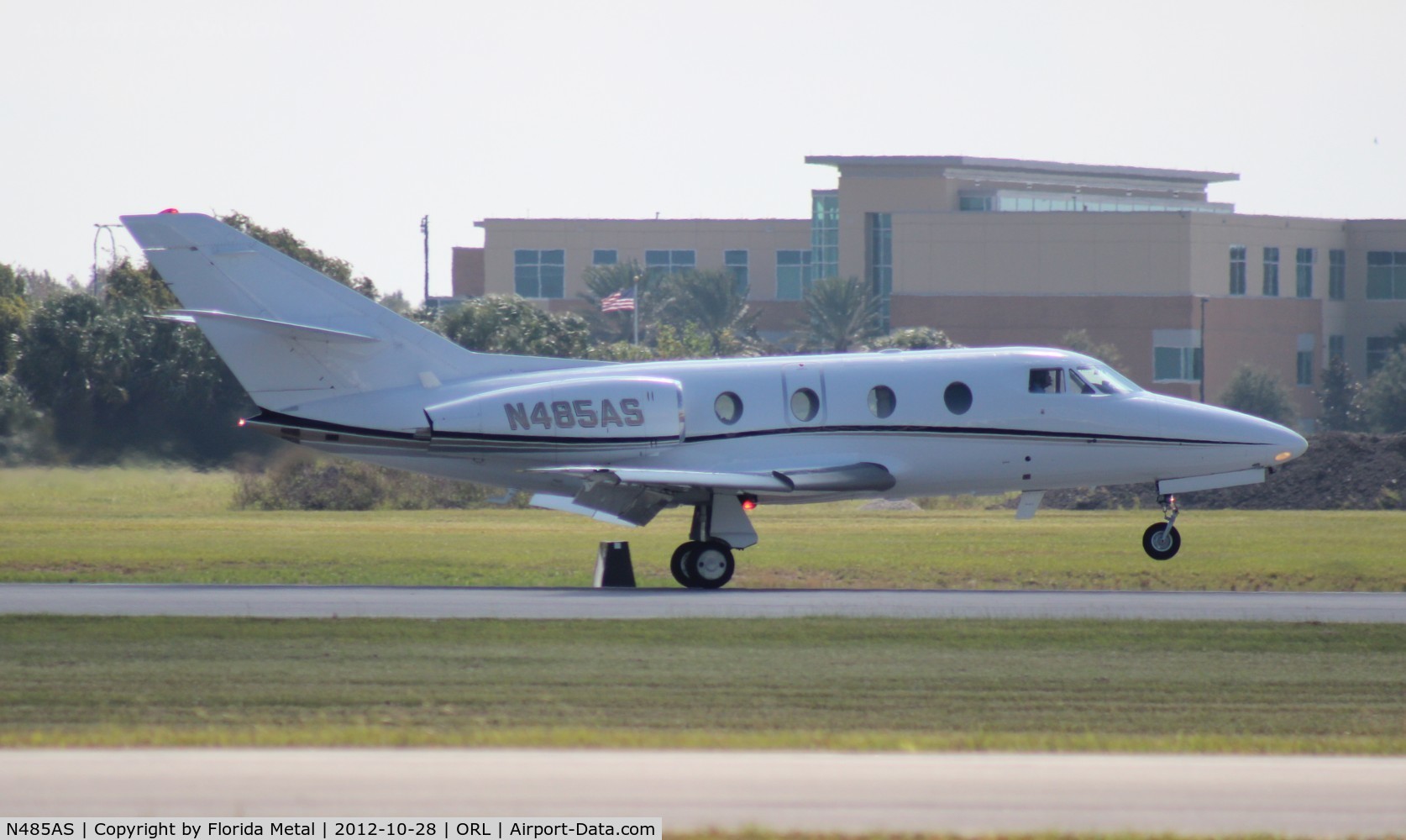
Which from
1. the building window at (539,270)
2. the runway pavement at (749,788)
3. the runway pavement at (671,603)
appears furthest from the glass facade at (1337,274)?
the runway pavement at (749,788)

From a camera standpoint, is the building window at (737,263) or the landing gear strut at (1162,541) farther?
the building window at (737,263)

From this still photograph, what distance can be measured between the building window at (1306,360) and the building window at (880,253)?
23263 millimetres

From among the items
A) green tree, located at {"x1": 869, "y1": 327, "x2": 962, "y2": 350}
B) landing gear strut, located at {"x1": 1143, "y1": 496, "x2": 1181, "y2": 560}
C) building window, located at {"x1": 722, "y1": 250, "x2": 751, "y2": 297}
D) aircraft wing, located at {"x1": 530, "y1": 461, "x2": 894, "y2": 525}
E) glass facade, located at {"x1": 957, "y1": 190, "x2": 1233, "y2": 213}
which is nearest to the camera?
aircraft wing, located at {"x1": 530, "y1": 461, "x2": 894, "y2": 525}

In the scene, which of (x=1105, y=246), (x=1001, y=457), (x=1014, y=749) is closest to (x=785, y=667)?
(x=1014, y=749)

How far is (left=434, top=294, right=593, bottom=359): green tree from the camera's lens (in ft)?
211

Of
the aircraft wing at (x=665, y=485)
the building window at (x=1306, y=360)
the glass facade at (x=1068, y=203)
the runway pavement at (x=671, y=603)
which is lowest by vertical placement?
the runway pavement at (x=671, y=603)

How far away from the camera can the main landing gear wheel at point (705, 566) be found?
963 inches

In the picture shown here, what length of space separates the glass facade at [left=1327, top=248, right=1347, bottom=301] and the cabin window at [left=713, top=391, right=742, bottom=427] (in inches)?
3272

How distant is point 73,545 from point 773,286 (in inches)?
3612

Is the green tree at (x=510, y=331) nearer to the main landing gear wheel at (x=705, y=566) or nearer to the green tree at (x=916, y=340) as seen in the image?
the green tree at (x=916, y=340)

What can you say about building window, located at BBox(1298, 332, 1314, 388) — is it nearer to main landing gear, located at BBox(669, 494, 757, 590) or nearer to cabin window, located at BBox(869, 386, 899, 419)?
cabin window, located at BBox(869, 386, 899, 419)

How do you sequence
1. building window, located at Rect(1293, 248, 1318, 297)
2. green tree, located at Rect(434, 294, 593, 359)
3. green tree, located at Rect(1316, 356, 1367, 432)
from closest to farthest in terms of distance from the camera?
green tree, located at Rect(434, 294, 593, 359) → green tree, located at Rect(1316, 356, 1367, 432) → building window, located at Rect(1293, 248, 1318, 297)

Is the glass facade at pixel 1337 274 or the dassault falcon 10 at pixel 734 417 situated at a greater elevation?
the glass facade at pixel 1337 274

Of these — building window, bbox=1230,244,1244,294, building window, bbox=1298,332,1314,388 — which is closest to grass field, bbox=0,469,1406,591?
building window, bbox=1230,244,1244,294
